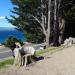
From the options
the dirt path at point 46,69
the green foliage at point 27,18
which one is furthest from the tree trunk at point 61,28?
the dirt path at point 46,69

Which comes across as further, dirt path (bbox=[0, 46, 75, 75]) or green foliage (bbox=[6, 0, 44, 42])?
green foliage (bbox=[6, 0, 44, 42])

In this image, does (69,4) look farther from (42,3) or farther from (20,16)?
(20,16)

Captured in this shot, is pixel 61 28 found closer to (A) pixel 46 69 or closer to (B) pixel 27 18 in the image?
(B) pixel 27 18

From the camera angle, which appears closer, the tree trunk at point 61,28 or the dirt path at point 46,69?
the dirt path at point 46,69

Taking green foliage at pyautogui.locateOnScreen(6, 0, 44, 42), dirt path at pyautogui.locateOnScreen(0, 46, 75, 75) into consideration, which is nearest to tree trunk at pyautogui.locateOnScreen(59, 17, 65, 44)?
green foliage at pyautogui.locateOnScreen(6, 0, 44, 42)

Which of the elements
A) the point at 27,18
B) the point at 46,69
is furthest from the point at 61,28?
the point at 46,69

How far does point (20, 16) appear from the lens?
43656 mm

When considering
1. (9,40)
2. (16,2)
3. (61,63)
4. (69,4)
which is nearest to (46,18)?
(69,4)

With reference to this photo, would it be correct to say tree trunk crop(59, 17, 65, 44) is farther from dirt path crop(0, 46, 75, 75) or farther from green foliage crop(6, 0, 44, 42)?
dirt path crop(0, 46, 75, 75)

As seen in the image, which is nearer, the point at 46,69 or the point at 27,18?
the point at 46,69

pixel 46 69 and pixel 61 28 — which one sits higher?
pixel 46 69

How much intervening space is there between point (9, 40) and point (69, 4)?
44.7ft

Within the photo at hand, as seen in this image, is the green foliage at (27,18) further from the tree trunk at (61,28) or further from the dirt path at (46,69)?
the dirt path at (46,69)

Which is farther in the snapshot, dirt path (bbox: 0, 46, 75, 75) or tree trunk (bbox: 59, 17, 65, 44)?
tree trunk (bbox: 59, 17, 65, 44)
